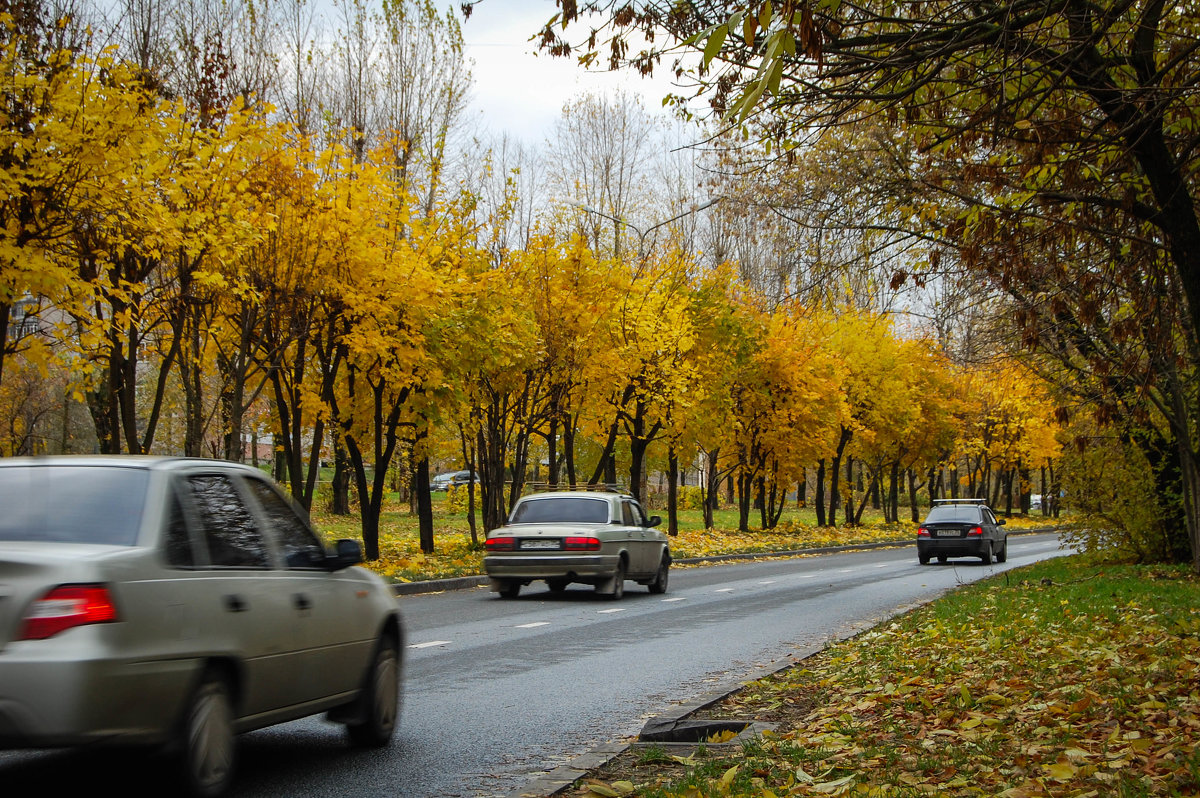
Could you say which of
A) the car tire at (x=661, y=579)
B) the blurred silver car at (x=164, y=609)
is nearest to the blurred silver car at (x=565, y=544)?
the car tire at (x=661, y=579)

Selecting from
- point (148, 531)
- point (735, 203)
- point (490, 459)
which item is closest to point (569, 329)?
point (490, 459)

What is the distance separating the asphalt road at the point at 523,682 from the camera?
630cm

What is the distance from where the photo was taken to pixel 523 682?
34.1 ft

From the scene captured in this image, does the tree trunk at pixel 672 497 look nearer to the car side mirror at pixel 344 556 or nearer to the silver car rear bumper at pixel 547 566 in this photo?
the silver car rear bumper at pixel 547 566

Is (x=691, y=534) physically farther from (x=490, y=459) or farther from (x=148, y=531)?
(x=148, y=531)

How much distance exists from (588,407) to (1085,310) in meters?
25.1

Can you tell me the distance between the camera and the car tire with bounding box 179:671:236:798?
5.27 metres

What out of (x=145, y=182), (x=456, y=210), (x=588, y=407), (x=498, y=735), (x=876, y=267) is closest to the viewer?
(x=498, y=735)

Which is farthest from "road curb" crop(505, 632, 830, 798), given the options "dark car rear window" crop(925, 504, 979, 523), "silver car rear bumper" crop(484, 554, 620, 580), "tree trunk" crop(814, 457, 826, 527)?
"tree trunk" crop(814, 457, 826, 527)

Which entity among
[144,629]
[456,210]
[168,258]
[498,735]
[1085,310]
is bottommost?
[498,735]

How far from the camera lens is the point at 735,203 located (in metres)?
12.4

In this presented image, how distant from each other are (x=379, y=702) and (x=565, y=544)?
1133 centimetres

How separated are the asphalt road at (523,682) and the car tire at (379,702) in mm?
136

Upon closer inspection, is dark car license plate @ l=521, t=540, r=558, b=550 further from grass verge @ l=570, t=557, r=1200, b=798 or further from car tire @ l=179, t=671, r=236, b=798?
car tire @ l=179, t=671, r=236, b=798
